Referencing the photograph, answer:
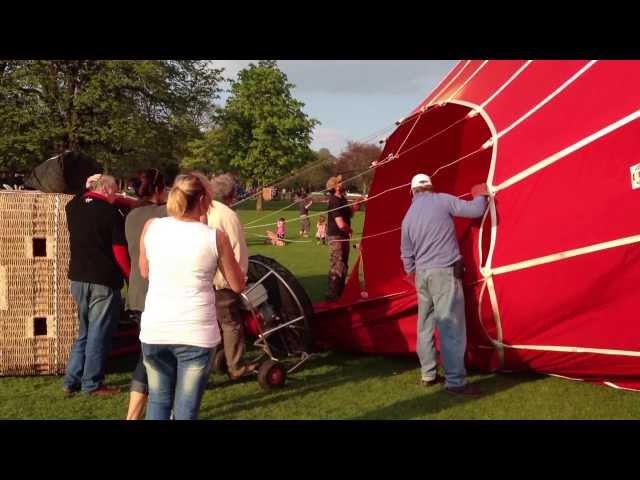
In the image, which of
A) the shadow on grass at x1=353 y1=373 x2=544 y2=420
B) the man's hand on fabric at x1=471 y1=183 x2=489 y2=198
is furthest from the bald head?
the man's hand on fabric at x1=471 y1=183 x2=489 y2=198

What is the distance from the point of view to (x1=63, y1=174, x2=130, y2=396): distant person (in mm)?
4609

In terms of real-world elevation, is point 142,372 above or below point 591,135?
below

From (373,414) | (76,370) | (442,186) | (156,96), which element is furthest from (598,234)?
(156,96)

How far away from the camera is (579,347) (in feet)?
14.5

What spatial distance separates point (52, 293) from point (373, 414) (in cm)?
277

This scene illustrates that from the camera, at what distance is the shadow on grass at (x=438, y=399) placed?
4305 mm

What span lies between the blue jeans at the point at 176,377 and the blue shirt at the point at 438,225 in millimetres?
2211

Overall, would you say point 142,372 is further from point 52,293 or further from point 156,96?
point 156,96

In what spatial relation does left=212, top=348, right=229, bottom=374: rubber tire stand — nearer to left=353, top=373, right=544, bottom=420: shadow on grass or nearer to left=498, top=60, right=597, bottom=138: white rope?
left=353, top=373, right=544, bottom=420: shadow on grass

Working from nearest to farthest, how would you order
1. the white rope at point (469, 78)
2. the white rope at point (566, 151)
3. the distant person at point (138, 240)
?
the distant person at point (138, 240)
the white rope at point (566, 151)
the white rope at point (469, 78)

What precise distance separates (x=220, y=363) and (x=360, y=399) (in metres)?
1.31

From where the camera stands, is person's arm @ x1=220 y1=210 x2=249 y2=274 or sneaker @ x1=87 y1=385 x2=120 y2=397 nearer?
person's arm @ x1=220 y1=210 x2=249 y2=274

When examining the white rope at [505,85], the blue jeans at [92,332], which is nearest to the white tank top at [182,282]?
the blue jeans at [92,332]

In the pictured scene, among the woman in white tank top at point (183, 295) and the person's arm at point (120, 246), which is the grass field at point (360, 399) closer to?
the person's arm at point (120, 246)
